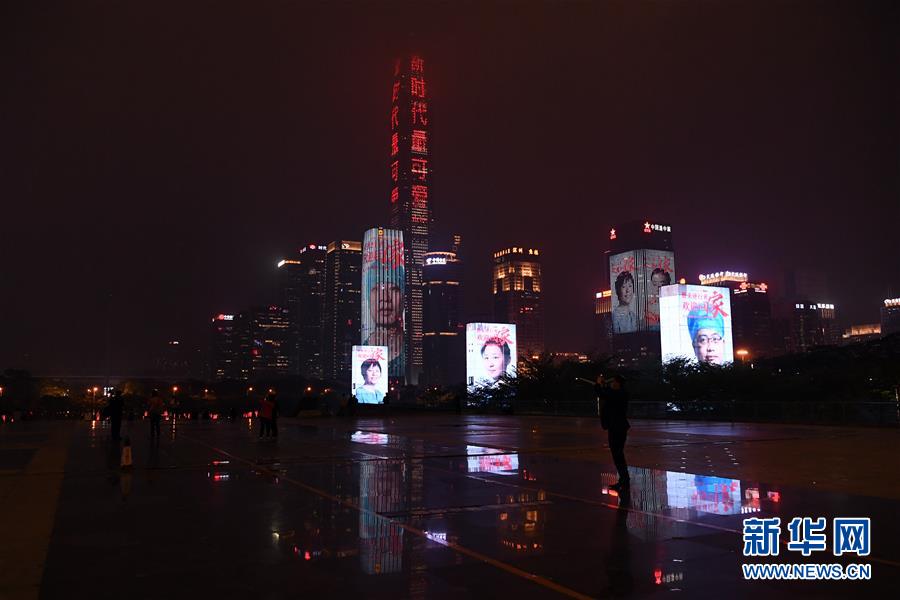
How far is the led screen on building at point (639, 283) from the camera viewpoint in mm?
188125

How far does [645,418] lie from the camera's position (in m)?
43.2

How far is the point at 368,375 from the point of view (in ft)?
357

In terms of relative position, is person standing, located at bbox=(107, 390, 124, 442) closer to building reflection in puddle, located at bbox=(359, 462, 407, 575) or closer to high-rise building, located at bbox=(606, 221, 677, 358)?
building reflection in puddle, located at bbox=(359, 462, 407, 575)

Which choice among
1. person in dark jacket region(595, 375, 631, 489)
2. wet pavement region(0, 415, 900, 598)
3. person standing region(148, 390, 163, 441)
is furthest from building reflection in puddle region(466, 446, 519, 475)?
person standing region(148, 390, 163, 441)

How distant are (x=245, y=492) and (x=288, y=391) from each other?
181m

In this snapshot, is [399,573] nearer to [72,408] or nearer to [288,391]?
Result: [72,408]

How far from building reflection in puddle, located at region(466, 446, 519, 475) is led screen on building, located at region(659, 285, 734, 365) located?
1902 inches

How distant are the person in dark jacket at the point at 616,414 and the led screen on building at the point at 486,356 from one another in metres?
70.5

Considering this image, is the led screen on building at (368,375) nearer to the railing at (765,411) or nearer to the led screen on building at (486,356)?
the led screen on building at (486,356)

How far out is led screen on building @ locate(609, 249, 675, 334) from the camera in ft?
617

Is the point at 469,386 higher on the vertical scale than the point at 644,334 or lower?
lower

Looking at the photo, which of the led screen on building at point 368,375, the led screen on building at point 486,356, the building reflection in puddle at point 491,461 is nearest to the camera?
the building reflection in puddle at point 491,461

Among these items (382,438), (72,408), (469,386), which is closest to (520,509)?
(382,438)

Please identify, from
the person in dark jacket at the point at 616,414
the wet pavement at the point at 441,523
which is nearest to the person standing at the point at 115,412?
the wet pavement at the point at 441,523
